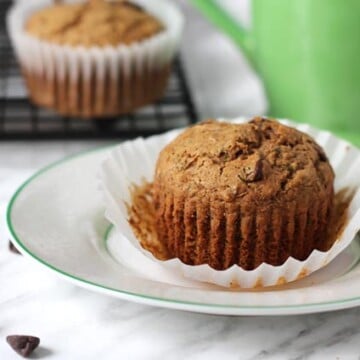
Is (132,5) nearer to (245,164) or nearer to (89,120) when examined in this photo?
(89,120)

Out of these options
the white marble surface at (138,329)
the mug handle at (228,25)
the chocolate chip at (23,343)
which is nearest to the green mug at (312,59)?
the mug handle at (228,25)

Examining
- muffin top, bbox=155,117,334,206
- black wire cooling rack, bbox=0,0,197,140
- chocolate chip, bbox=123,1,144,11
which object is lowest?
black wire cooling rack, bbox=0,0,197,140

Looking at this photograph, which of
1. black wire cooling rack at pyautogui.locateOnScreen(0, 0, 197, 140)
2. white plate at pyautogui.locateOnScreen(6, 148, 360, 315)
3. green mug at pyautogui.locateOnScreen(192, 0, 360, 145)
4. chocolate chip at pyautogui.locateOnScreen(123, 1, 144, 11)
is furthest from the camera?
chocolate chip at pyautogui.locateOnScreen(123, 1, 144, 11)

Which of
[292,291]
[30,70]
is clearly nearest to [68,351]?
[292,291]

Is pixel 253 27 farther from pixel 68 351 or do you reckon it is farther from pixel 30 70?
pixel 68 351

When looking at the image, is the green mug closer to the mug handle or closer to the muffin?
the mug handle

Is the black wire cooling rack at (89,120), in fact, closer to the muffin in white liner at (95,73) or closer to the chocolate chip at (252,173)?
the muffin in white liner at (95,73)

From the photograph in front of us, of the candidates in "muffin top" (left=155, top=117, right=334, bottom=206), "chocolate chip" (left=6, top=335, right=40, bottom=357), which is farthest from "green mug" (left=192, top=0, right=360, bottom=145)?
"chocolate chip" (left=6, top=335, right=40, bottom=357)
